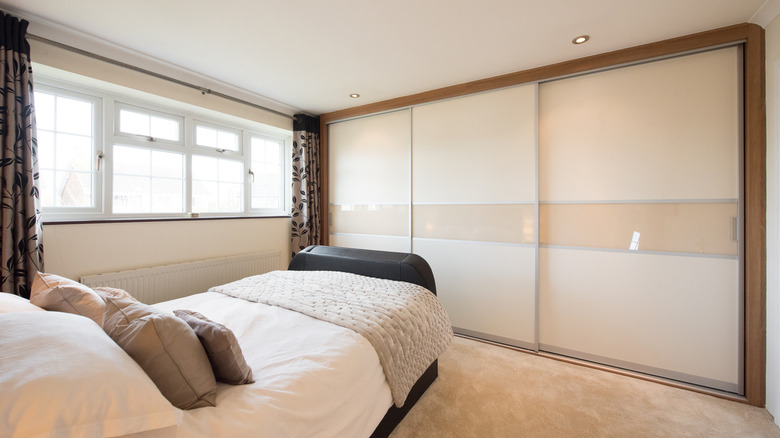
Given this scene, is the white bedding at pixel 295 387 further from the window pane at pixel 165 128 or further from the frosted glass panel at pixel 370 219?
the window pane at pixel 165 128

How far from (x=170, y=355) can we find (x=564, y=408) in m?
2.19

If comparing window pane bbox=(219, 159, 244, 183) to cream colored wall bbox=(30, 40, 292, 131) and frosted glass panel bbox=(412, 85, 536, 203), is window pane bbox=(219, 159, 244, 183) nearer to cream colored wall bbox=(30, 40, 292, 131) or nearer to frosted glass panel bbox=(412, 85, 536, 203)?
cream colored wall bbox=(30, 40, 292, 131)

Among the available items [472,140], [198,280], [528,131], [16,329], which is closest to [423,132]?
[472,140]

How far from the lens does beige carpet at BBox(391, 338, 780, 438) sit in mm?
1755

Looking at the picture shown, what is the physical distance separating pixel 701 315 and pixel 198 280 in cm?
410

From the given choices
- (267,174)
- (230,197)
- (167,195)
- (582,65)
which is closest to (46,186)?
(167,195)

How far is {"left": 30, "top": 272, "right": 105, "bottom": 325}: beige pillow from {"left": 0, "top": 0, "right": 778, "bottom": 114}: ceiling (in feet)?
5.49

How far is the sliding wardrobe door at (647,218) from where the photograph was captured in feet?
6.97

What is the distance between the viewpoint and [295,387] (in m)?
1.08

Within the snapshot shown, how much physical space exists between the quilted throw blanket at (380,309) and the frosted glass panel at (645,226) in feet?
4.48

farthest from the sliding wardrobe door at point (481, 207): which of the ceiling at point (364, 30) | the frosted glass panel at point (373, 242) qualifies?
the ceiling at point (364, 30)

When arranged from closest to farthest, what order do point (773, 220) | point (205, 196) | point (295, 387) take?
point (295, 387) < point (773, 220) < point (205, 196)

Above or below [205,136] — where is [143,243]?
below

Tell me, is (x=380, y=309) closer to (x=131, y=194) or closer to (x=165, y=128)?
(x=131, y=194)
